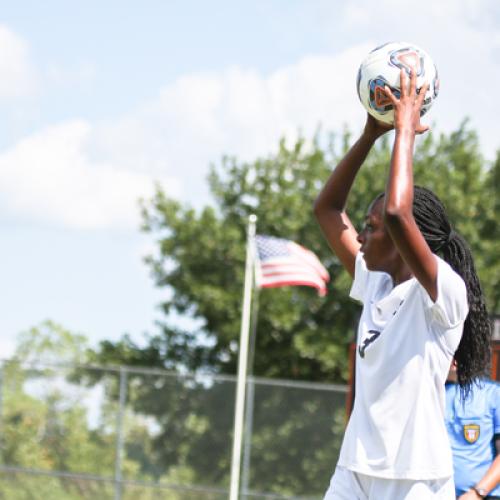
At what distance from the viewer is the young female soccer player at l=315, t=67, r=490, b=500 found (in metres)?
3.25

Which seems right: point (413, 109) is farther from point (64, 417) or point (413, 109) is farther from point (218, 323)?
point (218, 323)

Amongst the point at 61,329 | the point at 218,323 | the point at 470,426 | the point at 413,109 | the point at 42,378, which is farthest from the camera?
the point at 61,329

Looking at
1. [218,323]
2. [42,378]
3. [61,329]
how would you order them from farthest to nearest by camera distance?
[61,329] → [218,323] → [42,378]

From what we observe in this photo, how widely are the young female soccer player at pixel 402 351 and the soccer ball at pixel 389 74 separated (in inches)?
8.0

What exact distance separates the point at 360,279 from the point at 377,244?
1.00 feet

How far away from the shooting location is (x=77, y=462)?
1569 centimetres

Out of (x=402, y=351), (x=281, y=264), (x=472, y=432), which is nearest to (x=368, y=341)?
(x=402, y=351)

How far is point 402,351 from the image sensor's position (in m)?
3.38

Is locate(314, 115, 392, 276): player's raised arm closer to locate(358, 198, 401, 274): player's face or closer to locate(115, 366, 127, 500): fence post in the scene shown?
locate(358, 198, 401, 274): player's face

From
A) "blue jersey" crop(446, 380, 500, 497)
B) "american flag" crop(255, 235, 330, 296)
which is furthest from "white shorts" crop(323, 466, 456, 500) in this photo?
"american flag" crop(255, 235, 330, 296)

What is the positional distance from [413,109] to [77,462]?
42.8 ft

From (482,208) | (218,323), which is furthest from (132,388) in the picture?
(482,208)

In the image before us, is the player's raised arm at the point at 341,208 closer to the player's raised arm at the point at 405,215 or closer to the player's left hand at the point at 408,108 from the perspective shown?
the player's left hand at the point at 408,108

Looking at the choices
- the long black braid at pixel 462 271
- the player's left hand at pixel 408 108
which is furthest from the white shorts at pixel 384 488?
the player's left hand at pixel 408 108
